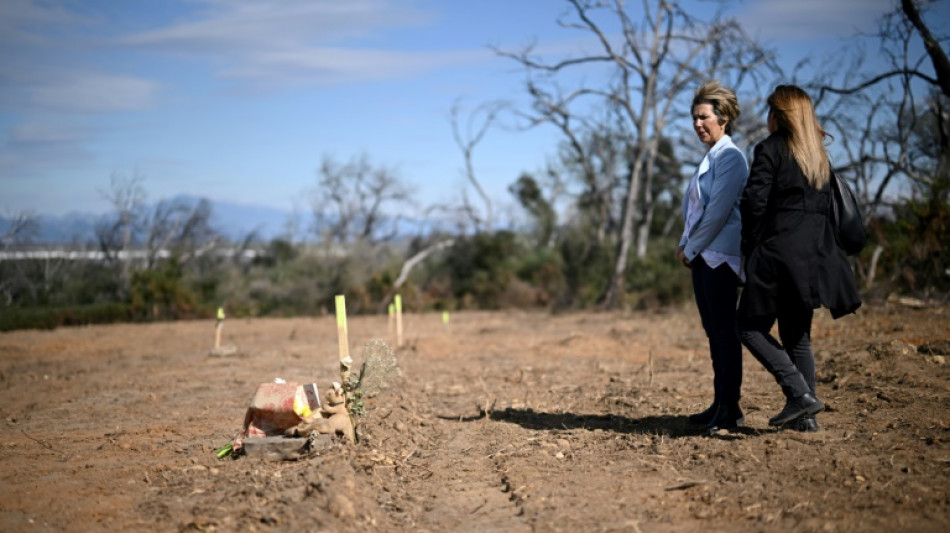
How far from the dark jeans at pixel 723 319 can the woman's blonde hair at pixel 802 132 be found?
0.75m

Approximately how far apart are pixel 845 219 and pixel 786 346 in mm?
834

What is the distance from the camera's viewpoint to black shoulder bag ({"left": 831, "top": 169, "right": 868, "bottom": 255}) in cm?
498

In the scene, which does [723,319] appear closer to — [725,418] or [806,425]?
[725,418]

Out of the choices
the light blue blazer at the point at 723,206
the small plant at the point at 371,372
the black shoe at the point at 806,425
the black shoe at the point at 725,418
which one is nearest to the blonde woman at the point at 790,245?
the light blue blazer at the point at 723,206

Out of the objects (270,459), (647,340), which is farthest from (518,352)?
(270,459)

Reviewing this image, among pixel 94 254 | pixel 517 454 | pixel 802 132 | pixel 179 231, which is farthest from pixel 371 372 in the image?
pixel 179 231

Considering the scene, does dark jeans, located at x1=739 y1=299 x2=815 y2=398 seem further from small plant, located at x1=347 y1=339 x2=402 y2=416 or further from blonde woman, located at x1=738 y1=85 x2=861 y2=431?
small plant, located at x1=347 y1=339 x2=402 y2=416

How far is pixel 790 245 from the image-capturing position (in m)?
4.84

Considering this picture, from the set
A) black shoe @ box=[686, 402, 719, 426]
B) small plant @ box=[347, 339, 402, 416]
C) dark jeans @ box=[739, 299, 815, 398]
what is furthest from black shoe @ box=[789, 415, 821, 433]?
small plant @ box=[347, 339, 402, 416]

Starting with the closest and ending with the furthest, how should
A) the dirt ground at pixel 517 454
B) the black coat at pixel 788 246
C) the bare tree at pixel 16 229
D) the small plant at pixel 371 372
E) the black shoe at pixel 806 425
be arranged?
the dirt ground at pixel 517 454 < the black coat at pixel 788 246 < the black shoe at pixel 806 425 < the small plant at pixel 371 372 < the bare tree at pixel 16 229

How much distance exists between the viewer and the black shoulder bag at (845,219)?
16.3 ft

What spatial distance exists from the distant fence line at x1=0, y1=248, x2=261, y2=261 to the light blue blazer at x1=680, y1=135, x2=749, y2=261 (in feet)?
65.6

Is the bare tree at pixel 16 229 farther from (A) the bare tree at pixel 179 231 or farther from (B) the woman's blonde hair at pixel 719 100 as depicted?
(B) the woman's blonde hair at pixel 719 100

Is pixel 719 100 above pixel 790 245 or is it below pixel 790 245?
above
